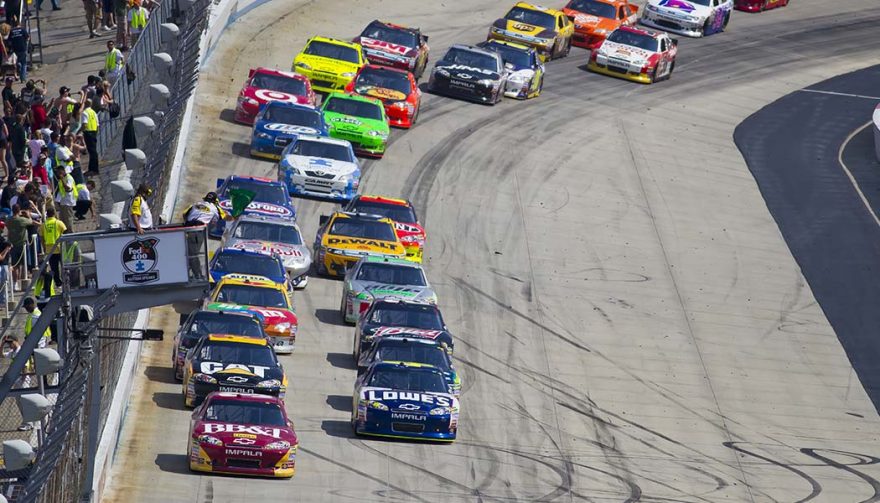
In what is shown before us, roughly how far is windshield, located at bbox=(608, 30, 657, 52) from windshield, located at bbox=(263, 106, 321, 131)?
12.5 metres

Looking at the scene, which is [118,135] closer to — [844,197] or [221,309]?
[221,309]

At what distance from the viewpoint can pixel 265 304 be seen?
Answer: 2744 centimetres

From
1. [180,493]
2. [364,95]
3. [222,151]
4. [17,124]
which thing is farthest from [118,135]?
[180,493]

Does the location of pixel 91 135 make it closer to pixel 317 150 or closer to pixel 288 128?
pixel 317 150

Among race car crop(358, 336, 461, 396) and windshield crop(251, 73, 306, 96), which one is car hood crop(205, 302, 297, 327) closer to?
race car crop(358, 336, 461, 396)

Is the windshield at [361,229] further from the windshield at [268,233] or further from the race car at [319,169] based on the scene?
the race car at [319,169]

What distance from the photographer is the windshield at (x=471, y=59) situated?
139ft

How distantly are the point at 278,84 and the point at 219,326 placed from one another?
13.2 metres

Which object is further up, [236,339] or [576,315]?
[236,339]

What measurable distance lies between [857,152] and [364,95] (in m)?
13.2

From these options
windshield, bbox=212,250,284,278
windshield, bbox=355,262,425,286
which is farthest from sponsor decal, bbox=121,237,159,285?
windshield, bbox=355,262,425,286

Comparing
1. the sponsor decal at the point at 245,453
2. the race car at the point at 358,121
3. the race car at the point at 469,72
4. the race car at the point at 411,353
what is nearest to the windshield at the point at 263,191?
the race car at the point at 358,121

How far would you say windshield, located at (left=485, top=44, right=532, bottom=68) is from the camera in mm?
43406

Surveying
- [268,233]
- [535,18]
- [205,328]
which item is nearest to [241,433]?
[205,328]
